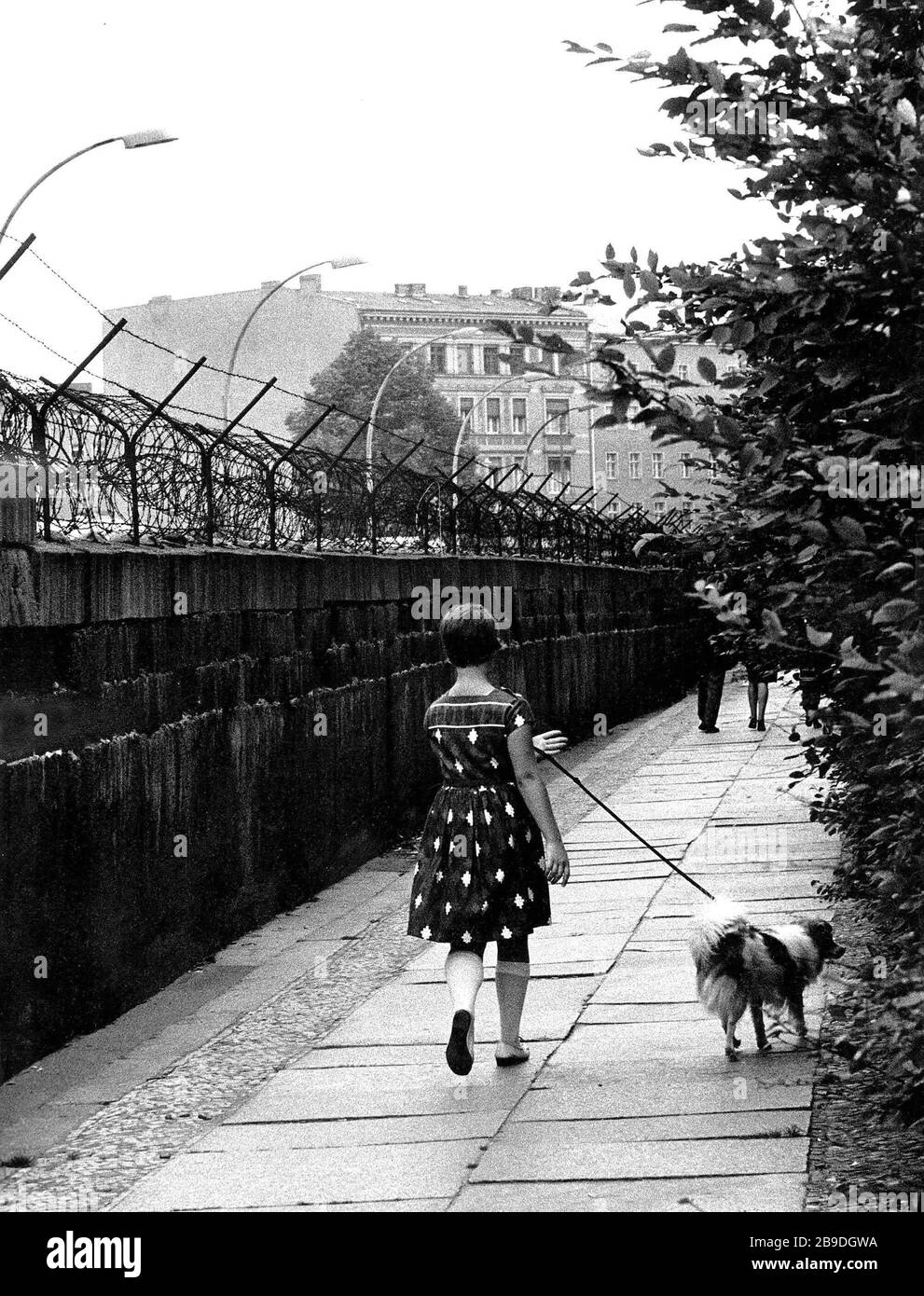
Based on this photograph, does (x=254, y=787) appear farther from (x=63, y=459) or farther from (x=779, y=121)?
(x=779, y=121)

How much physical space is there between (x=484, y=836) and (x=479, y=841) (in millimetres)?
23

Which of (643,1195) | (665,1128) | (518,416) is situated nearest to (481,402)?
(665,1128)

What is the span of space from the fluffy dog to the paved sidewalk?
0.17m

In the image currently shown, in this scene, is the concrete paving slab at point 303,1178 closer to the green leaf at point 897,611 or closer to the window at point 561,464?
the green leaf at point 897,611

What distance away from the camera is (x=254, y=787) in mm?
10414

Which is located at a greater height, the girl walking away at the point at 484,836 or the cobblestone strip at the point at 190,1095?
the girl walking away at the point at 484,836

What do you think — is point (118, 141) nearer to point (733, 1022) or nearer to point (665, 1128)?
point (733, 1022)

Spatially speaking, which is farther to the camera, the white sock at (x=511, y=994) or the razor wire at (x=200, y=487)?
the razor wire at (x=200, y=487)

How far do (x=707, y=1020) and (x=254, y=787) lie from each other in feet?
12.1

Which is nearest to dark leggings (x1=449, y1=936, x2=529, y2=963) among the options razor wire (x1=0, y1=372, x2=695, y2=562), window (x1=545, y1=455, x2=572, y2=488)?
razor wire (x1=0, y1=372, x2=695, y2=562)

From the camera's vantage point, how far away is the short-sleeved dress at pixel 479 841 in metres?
6.86

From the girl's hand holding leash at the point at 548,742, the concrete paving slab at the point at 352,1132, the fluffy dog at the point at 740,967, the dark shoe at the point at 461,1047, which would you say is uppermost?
the girl's hand holding leash at the point at 548,742

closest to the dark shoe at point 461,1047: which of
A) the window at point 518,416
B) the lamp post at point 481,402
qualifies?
the lamp post at point 481,402

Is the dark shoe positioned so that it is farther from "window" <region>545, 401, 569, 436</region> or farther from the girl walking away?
"window" <region>545, 401, 569, 436</region>
